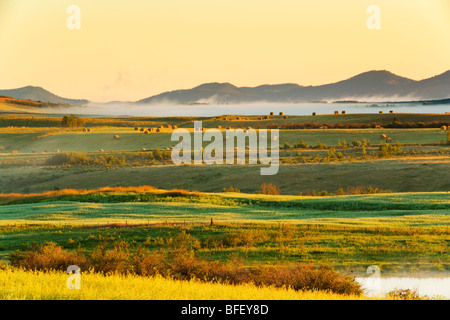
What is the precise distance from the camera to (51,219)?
34.7 metres

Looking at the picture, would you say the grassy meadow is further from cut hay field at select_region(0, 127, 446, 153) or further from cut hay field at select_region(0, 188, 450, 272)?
cut hay field at select_region(0, 127, 446, 153)

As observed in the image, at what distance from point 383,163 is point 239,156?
2417 cm

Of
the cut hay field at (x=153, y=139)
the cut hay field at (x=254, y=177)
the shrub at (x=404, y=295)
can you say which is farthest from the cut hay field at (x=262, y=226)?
the cut hay field at (x=153, y=139)

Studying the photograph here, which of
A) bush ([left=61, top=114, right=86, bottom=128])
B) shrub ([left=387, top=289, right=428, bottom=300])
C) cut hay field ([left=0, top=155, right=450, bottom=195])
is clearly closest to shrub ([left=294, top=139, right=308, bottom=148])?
cut hay field ([left=0, top=155, right=450, bottom=195])

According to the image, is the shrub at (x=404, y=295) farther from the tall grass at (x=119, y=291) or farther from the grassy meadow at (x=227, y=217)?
the tall grass at (x=119, y=291)

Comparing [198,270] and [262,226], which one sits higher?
[198,270]

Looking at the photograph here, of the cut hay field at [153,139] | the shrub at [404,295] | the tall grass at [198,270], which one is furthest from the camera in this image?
the cut hay field at [153,139]

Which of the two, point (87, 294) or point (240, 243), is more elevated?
point (87, 294)

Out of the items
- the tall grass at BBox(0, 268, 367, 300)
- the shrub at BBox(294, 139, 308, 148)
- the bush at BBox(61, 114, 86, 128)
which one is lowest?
the shrub at BBox(294, 139, 308, 148)

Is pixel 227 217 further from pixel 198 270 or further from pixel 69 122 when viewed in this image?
pixel 69 122

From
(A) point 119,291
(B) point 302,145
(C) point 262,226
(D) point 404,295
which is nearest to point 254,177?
(B) point 302,145
